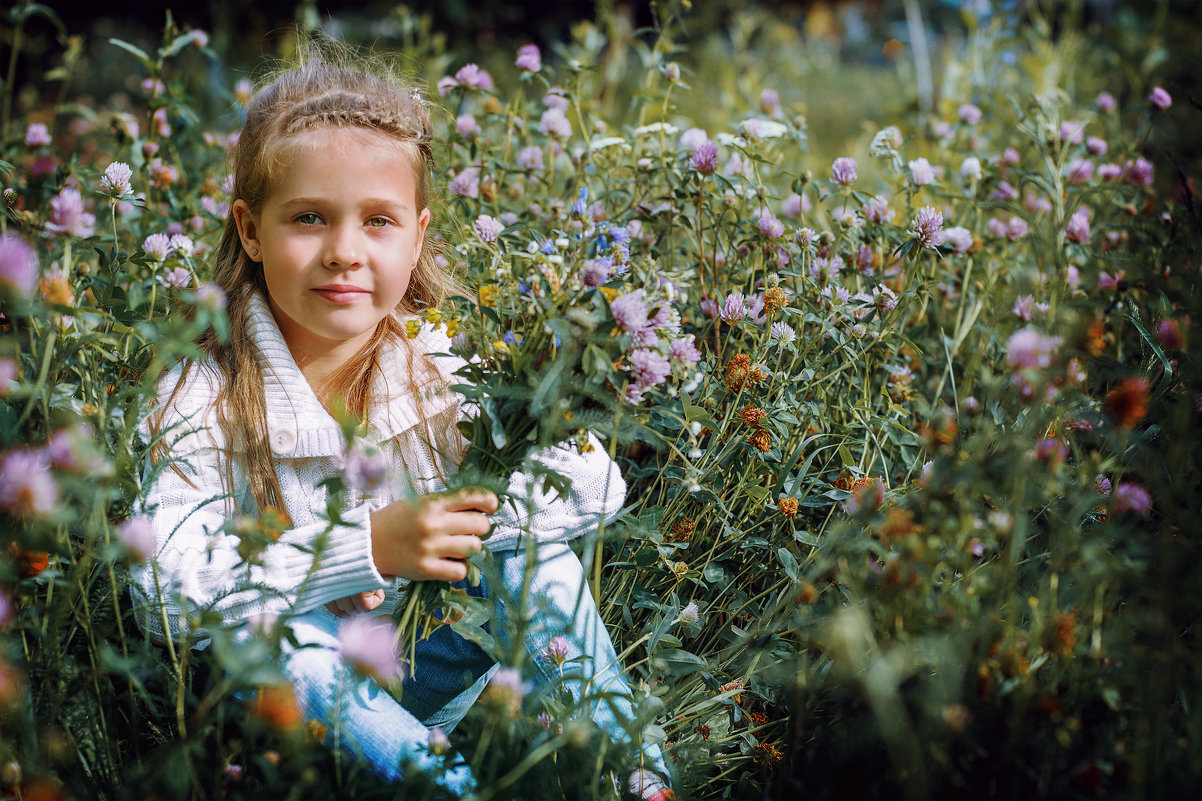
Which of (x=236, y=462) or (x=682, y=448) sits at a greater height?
(x=236, y=462)

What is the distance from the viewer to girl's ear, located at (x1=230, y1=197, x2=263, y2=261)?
1444mm

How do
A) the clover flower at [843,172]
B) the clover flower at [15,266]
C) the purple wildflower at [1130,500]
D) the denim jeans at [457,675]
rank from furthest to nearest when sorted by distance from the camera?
the clover flower at [843,172] < the denim jeans at [457,675] < the purple wildflower at [1130,500] < the clover flower at [15,266]

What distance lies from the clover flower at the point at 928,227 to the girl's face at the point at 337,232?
0.82 metres

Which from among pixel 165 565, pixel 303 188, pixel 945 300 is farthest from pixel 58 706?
pixel 945 300

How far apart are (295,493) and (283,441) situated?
0.09m

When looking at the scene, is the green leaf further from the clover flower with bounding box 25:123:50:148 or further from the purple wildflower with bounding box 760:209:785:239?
the purple wildflower with bounding box 760:209:785:239

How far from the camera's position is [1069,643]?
89cm

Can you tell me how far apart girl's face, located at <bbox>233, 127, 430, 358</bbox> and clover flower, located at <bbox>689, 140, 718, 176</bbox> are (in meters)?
0.52

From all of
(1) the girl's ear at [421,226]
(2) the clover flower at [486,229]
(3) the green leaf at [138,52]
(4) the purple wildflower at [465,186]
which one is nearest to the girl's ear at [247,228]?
(1) the girl's ear at [421,226]

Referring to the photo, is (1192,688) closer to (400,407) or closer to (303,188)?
(400,407)

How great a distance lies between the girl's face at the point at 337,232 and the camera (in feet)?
4.36

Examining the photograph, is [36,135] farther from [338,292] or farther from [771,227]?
[771,227]

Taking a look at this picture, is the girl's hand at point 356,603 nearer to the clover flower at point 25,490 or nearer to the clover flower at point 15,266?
the clover flower at point 25,490

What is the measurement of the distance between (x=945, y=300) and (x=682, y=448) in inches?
33.3
